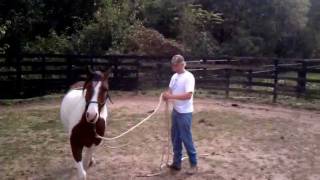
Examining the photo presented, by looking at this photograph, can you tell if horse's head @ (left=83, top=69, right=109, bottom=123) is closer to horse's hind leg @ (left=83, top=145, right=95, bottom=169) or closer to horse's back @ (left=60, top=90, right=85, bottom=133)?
horse's back @ (left=60, top=90, right=85, bottom=133)

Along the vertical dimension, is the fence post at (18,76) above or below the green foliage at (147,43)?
below

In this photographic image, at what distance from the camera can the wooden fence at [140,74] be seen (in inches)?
579

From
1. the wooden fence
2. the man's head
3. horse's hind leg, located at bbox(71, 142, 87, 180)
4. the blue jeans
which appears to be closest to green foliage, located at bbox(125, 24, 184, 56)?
the wooden fence

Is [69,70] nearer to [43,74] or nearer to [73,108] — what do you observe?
[43,74]

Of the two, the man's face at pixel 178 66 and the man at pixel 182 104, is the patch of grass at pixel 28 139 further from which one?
the man's face at pixel 178 66

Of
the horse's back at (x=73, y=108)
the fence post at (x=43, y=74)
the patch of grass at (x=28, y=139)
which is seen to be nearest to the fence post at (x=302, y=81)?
the patch of grass at (x=28, y=139)

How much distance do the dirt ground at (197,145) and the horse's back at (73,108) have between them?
702mm

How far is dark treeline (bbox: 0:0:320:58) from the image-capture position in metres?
18.8

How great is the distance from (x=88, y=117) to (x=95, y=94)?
0.30m

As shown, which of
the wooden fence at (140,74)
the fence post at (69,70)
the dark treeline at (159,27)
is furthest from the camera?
the dark treeline at (159,27)

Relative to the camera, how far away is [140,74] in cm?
1658

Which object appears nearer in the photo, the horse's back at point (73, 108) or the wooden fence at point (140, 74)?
the horse's back at point (73, 108)

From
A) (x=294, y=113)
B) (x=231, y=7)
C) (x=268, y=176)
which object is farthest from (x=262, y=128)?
(x=231, y=7)

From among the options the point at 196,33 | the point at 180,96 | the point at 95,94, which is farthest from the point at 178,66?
the point at 196,33
